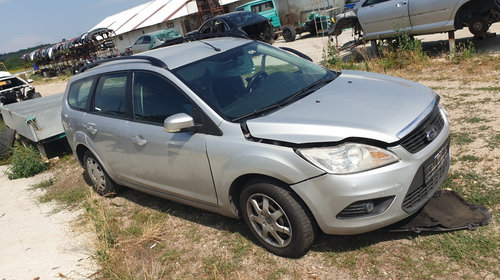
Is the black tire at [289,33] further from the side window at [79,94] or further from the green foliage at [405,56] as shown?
the side window at [79,94]

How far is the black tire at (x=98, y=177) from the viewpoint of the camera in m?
5.37

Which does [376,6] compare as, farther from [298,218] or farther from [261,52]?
[298,218]

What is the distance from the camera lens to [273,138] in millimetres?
3092

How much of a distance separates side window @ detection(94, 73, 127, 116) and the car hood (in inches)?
72.3

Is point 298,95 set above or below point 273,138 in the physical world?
above

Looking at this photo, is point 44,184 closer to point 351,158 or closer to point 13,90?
point 351,158

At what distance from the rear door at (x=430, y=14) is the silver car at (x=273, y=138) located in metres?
6.00

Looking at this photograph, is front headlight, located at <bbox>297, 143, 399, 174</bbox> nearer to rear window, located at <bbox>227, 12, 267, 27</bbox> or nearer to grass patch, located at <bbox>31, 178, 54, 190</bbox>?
grass patch, located at <bbox>31, 178, 54, 190</bbox>

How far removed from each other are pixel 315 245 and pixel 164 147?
1.66 metres

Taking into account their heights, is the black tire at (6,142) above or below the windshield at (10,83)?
below

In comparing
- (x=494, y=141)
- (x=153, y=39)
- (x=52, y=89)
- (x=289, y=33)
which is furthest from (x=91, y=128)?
(x=52, y=89)

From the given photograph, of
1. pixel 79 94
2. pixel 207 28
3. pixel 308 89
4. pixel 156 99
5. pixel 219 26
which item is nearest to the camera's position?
pixel 308 89

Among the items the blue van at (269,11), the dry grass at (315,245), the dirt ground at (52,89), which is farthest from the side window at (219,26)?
the dry grass at (315,245)

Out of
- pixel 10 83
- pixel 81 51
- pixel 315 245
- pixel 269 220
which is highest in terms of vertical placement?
pixel 81 51
